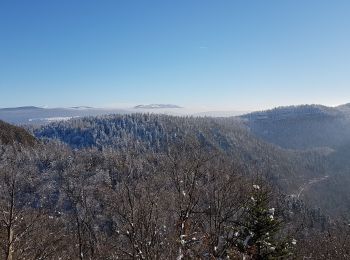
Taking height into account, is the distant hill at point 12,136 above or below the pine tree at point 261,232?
below

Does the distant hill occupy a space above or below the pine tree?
below

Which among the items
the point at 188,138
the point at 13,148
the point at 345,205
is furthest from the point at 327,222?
the point at 188,138

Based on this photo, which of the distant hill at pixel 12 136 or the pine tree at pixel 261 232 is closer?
the pine tree at pixel 261 232

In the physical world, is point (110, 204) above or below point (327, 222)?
above

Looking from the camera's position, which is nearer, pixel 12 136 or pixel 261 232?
pixel 261 232

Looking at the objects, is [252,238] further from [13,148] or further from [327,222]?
[13,148]

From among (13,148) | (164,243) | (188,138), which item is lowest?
(13,148)

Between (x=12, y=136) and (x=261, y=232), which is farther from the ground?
(x=261, y=232)

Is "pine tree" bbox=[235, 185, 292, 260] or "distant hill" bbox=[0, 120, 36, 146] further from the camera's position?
"distant hill" bbox=[0, 120, 36, 146]
